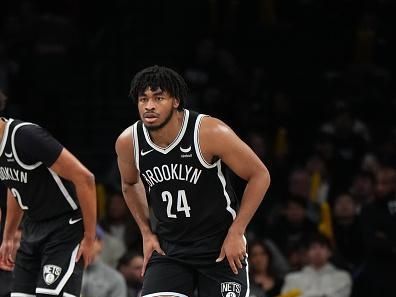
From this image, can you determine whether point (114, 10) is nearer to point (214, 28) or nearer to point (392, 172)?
point (214, 28)

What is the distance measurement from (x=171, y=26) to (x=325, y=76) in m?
2.15

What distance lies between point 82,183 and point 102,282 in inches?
93.7

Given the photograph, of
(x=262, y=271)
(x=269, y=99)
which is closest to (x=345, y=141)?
(x=269, y=99)

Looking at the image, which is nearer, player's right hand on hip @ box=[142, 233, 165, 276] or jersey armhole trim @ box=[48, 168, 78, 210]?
player's right hand on hip @ box=[142, 233, 165, 276]

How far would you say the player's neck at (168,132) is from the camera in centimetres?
534

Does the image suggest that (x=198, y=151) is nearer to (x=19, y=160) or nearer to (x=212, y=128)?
(x=212, y=128)

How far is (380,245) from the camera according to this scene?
852 centimetres

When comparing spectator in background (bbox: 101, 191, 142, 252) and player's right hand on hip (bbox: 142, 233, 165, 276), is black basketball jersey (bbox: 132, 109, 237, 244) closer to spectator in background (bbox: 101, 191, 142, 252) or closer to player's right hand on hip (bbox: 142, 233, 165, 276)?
player's right hand on hip (bbox: 142, 233, 165, 276)

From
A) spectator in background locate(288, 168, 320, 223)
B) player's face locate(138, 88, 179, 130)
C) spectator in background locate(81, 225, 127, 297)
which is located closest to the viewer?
player's face locate(138, 88, 179, 130)

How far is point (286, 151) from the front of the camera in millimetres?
11836

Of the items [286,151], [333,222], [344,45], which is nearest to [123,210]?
[333,222]

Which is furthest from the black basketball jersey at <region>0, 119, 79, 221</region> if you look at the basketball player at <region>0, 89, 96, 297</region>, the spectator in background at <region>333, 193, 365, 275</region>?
the spectator in background at <region>333, 193, 365, 275</region>

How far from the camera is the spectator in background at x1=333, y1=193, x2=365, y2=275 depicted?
9703mm

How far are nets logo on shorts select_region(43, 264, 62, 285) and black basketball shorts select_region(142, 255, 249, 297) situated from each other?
0.56m
